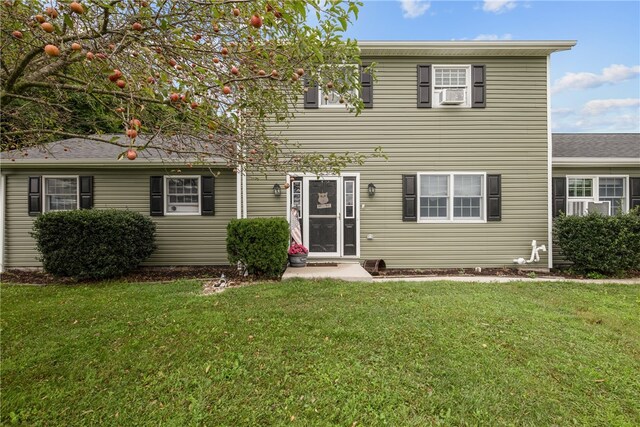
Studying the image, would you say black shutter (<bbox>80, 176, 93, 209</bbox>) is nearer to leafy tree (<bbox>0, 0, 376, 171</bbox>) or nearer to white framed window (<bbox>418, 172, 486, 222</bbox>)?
leafy tree (<bbox>0, 0, 376, 171</bbox>)

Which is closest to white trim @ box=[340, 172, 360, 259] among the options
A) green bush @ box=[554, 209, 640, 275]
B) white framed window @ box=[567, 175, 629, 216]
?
green bush @ box=[554, 209, 640, 275]

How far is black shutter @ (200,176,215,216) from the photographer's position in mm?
7770

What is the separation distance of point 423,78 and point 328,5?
548 cm

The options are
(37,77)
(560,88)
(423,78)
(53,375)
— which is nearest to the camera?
(37,77)

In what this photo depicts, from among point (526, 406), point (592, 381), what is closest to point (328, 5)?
point (526, 406)

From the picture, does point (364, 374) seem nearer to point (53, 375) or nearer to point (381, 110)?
point (53, 375)

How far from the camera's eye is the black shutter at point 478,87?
738 cm

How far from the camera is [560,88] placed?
11.7 m

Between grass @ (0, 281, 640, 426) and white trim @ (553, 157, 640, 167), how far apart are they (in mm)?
3836

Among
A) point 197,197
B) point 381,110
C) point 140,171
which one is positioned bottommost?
point 197,197

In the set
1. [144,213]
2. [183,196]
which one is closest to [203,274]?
[183,196]

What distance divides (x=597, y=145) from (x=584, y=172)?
1803 millimetres

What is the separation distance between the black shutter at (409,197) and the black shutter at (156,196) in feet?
18.9

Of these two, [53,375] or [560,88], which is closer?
[53,375]
